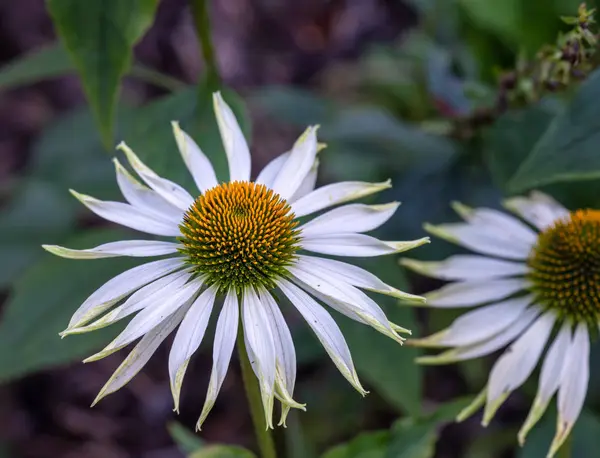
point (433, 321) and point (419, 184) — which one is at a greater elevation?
point (419, 184)

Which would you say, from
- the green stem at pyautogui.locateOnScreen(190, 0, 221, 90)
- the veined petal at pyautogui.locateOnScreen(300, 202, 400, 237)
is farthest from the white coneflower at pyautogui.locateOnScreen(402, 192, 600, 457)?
the green stem at pyautogui.locateOnScreen(190, 0, 221, 90)

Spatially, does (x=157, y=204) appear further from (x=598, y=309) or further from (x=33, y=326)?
(x=598, y=309)

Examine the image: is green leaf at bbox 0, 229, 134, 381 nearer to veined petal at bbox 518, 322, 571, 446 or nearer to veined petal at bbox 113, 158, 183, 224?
veined petal at bbox 113, 158, 183, 224

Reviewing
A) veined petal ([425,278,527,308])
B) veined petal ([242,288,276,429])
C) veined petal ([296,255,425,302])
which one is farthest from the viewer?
veined petal ([425,278,527,308])

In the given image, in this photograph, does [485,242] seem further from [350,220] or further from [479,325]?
[350,220]

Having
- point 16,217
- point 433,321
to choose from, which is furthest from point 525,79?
point 16,217

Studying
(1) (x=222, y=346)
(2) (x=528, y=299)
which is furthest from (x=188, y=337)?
(2) (x=528, y=299)
